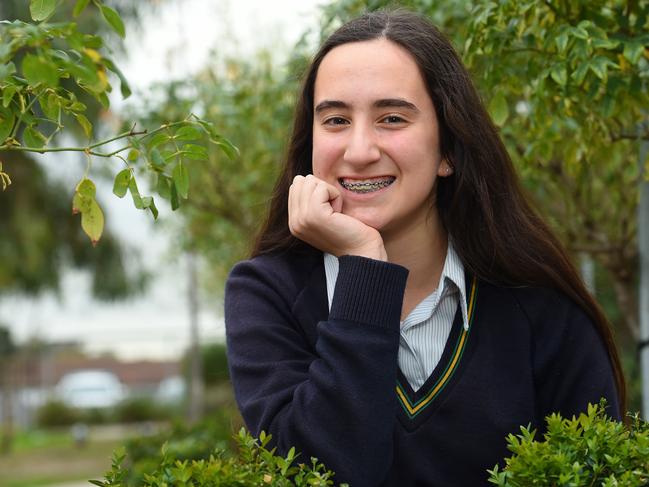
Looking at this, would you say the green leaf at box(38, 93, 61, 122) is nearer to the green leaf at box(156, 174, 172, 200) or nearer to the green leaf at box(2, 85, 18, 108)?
the green leaf at box(2, 85, 18, 108)

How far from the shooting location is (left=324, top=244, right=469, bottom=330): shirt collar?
8.90 feet

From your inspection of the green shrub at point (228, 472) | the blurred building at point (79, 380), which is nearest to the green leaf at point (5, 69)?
the green shrub at point (228, 472)

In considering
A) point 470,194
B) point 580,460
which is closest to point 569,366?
point 470,194

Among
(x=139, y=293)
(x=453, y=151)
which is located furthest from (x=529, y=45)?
(x=139, y=293)

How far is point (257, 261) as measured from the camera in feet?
9.11

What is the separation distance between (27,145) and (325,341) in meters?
0.82

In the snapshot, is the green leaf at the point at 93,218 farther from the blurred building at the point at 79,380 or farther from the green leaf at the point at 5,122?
the blurred building at the point at 79,380

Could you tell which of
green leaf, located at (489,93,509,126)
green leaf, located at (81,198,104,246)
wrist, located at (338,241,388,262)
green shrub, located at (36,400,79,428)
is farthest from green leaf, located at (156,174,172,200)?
green shrub, located at (36,400,79,428)

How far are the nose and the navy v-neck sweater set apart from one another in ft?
0.86

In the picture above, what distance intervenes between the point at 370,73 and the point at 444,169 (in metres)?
0.39

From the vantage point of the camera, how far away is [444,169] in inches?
114

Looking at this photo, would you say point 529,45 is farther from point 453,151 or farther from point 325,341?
point 325,341

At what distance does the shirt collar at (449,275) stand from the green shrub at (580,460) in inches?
30.2

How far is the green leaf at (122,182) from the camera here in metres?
2.24
